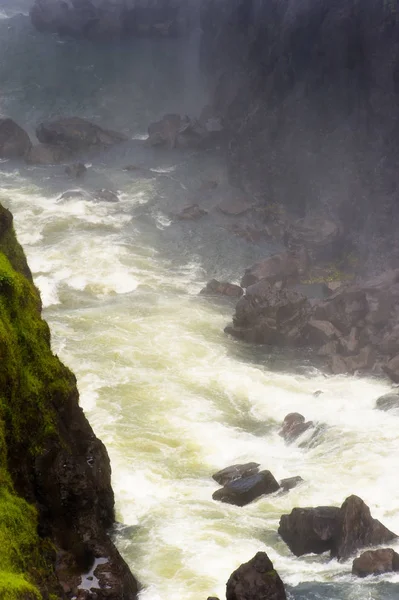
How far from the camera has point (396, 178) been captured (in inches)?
2357

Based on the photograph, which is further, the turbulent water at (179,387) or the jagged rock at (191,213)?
the jagged rock at (191,213)

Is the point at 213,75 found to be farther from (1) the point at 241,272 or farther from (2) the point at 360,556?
(2) the point at 360,556

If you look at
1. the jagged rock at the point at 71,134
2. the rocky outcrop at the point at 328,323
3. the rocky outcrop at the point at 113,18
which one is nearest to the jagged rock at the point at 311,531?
the rocky outcrop at the point at 328,323

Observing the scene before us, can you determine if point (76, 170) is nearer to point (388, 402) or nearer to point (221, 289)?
point (221, 289)

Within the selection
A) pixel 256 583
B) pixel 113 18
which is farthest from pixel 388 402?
pixel 113 18

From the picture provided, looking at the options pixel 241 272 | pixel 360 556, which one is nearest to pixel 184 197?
pixel 241 272

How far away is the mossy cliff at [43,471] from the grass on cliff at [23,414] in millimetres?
30

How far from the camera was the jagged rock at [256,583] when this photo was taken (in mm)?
22453

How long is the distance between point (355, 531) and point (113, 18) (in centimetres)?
9528

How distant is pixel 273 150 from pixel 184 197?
364 inches

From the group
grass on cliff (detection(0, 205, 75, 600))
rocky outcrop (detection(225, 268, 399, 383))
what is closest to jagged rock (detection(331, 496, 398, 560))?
grass on cliff (detection(0, 205, 75, 600))

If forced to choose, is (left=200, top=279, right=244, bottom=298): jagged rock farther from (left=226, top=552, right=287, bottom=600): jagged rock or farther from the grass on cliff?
(left=226, top=552, right=287, bottom=600): jagged rock

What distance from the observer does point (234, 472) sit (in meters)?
31.4

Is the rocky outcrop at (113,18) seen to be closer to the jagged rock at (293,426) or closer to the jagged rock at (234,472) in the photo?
the jagged rock at (293,426)
